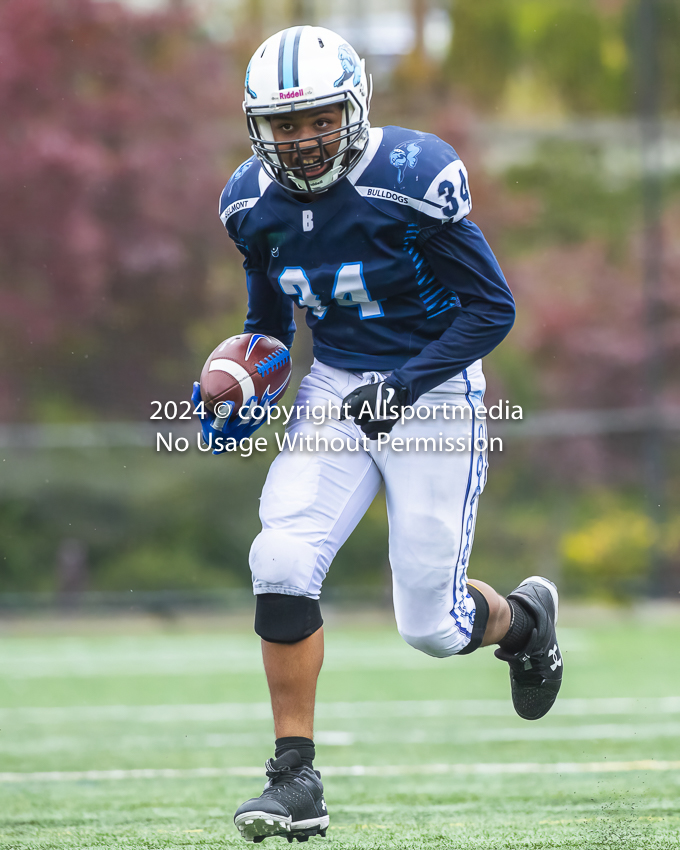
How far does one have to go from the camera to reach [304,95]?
312 centimetres

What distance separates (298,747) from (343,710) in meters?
3.53

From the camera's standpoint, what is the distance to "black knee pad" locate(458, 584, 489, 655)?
351cm

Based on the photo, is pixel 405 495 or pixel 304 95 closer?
pixel 304 95

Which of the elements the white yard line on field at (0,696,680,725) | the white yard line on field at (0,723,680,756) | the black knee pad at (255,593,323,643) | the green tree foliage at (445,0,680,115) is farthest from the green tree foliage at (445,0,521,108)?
the black knee pad at (255,593,323,643)

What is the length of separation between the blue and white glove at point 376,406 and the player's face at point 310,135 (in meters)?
0.56

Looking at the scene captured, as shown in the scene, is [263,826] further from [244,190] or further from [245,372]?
[244,190]

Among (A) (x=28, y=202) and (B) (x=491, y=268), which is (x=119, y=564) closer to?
(A) (x=28, y=202)

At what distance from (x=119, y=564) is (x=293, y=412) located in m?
7.67

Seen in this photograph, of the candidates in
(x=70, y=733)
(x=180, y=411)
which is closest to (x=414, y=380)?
(x=70, y=733)

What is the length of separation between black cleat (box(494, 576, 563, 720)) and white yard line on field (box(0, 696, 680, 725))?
Answer: 255 centimetres

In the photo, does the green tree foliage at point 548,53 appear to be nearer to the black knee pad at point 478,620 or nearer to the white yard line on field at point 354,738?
the white yard line on field at point 354,738

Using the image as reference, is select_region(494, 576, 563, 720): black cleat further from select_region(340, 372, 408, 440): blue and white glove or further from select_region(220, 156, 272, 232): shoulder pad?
select_region(220, 156, 272, 232): shoulder pad

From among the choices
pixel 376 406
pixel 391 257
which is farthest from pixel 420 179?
pixel 376 406

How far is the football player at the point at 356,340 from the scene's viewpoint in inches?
122
